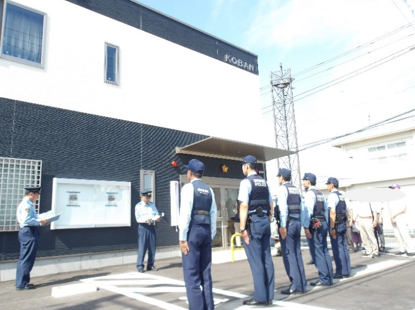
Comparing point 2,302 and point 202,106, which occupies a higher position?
point 202,106

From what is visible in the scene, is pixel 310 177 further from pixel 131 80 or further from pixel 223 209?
pixel 131 80

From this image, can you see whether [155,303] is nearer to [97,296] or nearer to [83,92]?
[97,296]

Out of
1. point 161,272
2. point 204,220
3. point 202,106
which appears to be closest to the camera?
point 204,220

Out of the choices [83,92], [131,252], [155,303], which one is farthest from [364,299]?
[83,92]

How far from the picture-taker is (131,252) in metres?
9.55

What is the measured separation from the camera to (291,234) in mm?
5574

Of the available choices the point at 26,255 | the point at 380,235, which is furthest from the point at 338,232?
the point at 26,255

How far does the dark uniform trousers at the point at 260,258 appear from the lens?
4.75m

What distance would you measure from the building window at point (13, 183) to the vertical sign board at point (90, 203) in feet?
1.86

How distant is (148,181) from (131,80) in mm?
3201

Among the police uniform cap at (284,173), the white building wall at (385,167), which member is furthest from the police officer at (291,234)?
the white building wall at (385,167)

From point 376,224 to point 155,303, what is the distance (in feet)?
24.2

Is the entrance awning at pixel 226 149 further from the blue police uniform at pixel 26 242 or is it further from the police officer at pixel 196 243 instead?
the police officer at pixel 196 243

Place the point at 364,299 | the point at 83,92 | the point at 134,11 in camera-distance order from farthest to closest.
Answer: the point at 134,11 → the point at 83,92 → the point at 364,299
